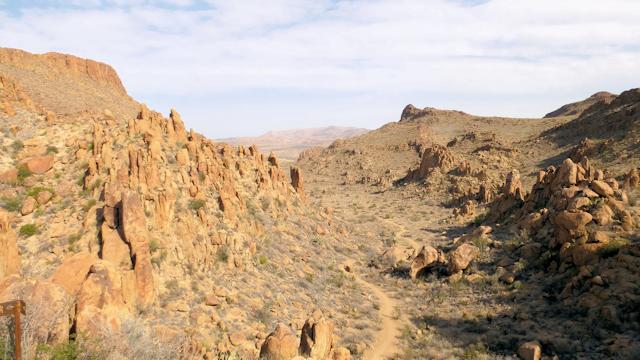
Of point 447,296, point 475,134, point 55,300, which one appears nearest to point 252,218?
point 447,296

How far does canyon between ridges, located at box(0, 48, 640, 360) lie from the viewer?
506 inches

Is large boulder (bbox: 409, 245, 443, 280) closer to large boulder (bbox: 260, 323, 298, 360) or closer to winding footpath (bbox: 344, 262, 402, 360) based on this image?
winding footpath (bbox: 344, 262, 402, 360)

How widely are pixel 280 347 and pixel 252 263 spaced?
806cm

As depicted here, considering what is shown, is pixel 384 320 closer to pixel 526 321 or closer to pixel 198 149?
pixel 526 321

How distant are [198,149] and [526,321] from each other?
18.7 metres

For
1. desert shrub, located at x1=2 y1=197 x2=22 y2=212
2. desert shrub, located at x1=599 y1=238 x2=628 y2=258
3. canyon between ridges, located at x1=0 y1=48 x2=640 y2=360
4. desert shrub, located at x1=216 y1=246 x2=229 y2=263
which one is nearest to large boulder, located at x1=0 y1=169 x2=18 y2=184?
canyon between ridges, located at x1=0 y1=48 x2=640 y2=360

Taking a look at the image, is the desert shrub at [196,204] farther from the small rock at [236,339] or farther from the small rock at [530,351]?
the small rock at [530,351]

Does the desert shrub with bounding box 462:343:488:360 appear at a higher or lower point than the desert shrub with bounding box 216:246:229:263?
lower

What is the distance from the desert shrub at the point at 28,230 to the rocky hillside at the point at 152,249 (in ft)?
0.13

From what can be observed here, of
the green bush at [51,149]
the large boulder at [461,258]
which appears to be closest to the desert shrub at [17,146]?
the green bush at [51,149]

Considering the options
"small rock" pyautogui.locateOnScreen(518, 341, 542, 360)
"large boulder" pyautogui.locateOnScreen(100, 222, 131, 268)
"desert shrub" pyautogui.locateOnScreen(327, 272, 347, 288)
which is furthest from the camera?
"desert shrub" pyautogui.locateOnScreen(327, 272, 347, 288)

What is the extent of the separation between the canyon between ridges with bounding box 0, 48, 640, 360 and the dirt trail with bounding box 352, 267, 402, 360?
109mm

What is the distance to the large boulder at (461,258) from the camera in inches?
902

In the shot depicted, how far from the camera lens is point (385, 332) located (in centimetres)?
1797
